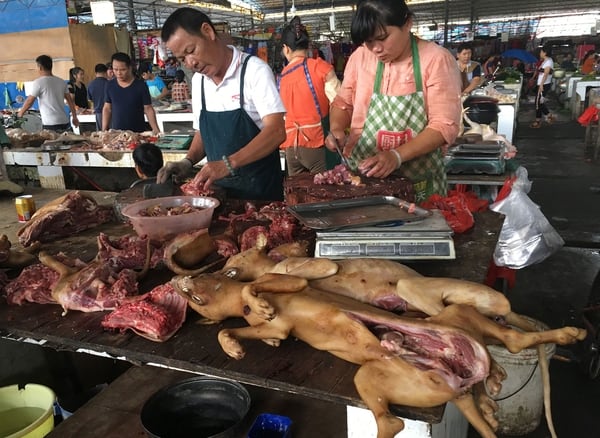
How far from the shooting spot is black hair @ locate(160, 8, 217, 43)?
3082mm

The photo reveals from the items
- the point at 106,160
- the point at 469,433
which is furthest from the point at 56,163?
the point at 469,433

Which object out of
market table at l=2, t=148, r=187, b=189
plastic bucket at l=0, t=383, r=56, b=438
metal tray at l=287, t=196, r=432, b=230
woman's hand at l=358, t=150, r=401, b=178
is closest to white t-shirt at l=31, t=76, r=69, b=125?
market table at l=2, t=148, r=187, b=189

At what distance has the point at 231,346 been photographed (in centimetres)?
170

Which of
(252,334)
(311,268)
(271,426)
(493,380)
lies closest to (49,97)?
(271,426)

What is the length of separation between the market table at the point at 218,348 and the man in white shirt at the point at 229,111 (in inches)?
47.8

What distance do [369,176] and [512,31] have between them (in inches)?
1769

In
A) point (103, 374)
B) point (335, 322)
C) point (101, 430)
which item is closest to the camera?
point (335, 322)

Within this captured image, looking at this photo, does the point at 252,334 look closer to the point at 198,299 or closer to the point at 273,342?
the point at 273,342

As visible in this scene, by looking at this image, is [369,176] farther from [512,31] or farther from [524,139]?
[512,31]

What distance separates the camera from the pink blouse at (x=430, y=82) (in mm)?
3219

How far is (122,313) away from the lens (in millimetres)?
2025

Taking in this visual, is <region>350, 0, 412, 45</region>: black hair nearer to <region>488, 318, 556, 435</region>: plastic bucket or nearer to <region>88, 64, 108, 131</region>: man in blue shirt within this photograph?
<region>488, 318, 556, 435</region>: plastic bucket

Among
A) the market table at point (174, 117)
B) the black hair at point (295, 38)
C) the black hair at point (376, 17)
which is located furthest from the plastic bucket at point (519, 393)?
the market table at point (174, 117)

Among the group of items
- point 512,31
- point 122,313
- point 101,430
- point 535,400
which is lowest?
point 535,400
